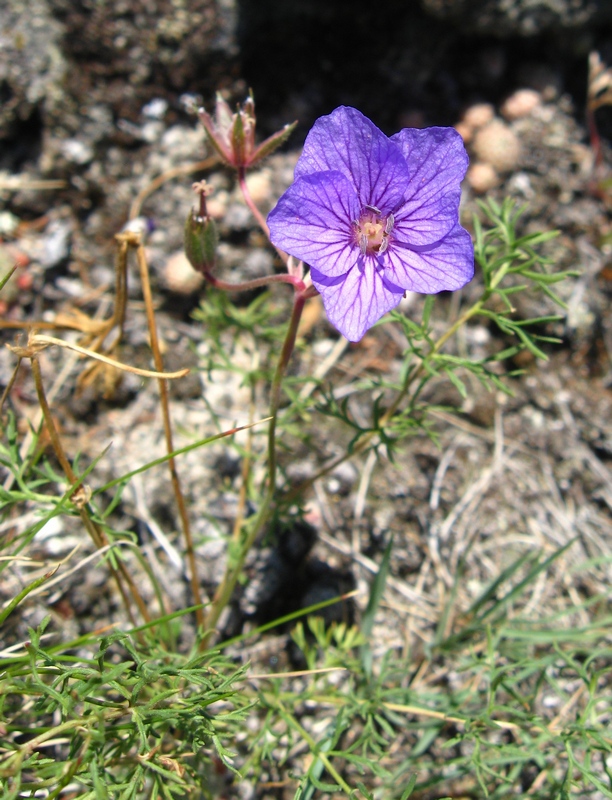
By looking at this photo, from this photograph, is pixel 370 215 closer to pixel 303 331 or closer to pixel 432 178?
pixel 432 178

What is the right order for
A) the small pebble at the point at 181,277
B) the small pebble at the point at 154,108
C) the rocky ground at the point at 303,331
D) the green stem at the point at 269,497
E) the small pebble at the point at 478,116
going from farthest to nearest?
the small pebble at the point at 478,116 < the small pebble at the point at 154,108 < the small pebble at the point at 181,277 < the rocky ground at the point at 303,331 < the green stem at the point at 269,497

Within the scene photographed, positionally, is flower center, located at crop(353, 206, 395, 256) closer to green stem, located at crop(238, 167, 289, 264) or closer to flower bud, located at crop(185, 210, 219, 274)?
green stem, located at crop(238, 167, 289, 264)

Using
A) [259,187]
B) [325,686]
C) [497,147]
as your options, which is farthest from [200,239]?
[497,147]

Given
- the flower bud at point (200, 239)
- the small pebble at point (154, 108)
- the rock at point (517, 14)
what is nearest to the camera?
the flower bud at point (200, 239)

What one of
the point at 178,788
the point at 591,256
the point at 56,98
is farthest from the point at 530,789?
the point at 56,98

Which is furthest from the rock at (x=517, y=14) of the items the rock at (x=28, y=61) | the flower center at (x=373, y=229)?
the flower center at (x=373, y=229)

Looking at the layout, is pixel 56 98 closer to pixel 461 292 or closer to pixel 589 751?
pixel 461 292

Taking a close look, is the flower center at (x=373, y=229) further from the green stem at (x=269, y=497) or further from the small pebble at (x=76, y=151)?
the small pebble at (x=76, y=151)
